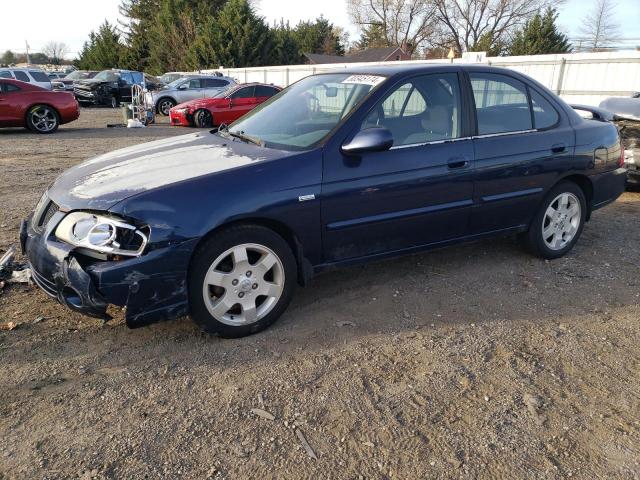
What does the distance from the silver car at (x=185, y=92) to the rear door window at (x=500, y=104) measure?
1652 cm

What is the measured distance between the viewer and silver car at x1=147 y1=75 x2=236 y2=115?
19.7 m

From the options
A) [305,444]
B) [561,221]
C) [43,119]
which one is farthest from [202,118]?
[305,444]

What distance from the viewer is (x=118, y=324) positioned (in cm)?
343

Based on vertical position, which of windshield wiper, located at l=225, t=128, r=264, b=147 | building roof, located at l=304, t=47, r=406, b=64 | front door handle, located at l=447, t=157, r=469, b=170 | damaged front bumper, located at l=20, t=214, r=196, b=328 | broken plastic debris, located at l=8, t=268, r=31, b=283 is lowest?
broken plastic debris, located at l=8, t=268, r=31, b=283

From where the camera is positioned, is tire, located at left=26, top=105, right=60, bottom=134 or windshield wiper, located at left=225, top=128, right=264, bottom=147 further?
tire, located at left=26, top=105, right=60, bottom=134

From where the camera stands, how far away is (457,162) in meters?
A: 3.91

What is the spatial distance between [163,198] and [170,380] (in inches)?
39.2

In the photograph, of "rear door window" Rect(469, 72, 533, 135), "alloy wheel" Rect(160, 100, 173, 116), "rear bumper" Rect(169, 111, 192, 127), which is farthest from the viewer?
"alloy wheel" Rect(160, 100, 173, 116)

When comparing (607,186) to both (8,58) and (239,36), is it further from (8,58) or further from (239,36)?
(8,58)

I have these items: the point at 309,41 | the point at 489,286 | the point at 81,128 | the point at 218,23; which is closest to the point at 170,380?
the point at 489,286

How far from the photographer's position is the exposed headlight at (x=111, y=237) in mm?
2875

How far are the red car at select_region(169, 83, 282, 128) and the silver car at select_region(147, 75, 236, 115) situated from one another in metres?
3.50

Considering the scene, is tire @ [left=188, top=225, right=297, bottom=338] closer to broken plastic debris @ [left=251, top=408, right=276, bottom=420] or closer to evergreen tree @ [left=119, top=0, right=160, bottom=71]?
broken plastic debris @ [left=251, top=408, right=276, bottom=420]

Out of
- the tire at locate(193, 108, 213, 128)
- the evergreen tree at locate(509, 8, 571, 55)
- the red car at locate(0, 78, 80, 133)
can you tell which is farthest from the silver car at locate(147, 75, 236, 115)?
the evergreen tree at locate(509, 8, 571, 55)
